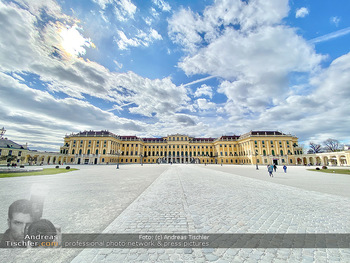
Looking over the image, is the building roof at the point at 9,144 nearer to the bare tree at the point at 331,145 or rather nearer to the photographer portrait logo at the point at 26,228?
the photographer portrait logo at the point at 26,228

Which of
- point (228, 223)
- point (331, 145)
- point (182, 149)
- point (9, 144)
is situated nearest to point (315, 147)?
point (331, 145)

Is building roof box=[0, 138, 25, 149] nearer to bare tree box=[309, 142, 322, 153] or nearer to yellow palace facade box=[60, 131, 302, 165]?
yellow palace facade box=[60, 131, 302, 165]

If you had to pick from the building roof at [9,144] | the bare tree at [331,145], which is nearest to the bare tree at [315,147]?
the bare tree at [331,145]

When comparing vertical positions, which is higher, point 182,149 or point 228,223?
point 182,149

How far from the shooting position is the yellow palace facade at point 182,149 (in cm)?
6234

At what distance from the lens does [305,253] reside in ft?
8.84

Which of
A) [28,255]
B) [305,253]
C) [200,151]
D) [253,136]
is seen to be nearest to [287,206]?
[305,253]

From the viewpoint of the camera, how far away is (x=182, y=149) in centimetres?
8175

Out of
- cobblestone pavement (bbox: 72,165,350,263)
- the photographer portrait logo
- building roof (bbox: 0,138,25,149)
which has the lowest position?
cobblestone pavement (bbox: 72,165,350,263)

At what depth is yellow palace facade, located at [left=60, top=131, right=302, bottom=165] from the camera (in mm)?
62344

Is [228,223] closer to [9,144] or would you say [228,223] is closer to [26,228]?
[26,228]

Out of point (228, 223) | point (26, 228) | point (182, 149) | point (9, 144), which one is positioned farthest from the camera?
point (182, 149)

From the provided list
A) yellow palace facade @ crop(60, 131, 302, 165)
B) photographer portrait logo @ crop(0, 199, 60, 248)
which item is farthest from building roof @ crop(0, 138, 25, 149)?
photographer portrait logo @ crop(0, 199, 60, 248)

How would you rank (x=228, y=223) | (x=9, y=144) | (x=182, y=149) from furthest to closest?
1. (x=182, y=149)
2. (x=9, y=144)
3. (x=228, y=223)
